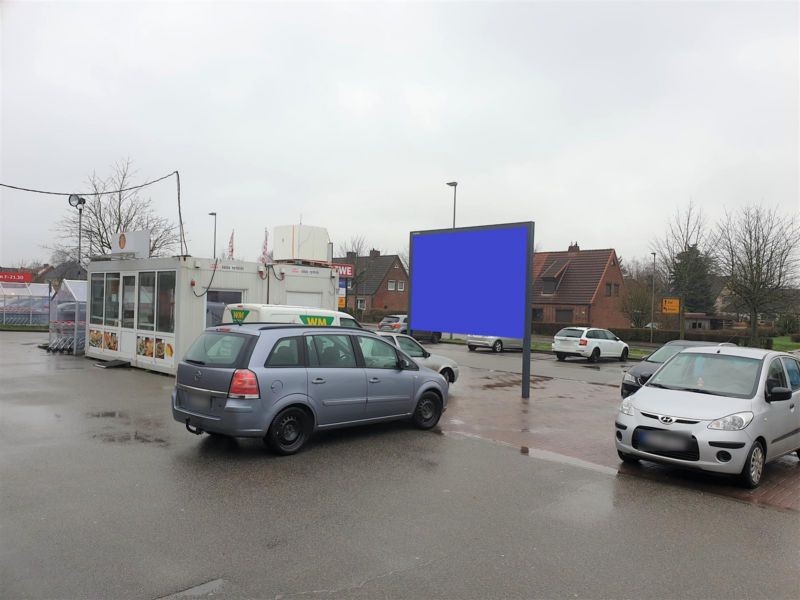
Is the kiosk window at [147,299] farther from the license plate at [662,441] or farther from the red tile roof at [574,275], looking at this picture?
the red tile roof at [574,275]

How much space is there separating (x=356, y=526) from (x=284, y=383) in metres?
2.60

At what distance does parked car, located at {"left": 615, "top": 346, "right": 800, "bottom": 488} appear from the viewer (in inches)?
256

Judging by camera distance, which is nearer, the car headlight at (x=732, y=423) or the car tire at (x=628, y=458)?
the car headlight at (x=732, y=423)

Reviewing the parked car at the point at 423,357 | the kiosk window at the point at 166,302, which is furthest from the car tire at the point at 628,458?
the kiosk window at the point at 166,302

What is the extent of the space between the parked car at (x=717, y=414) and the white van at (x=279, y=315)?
17.0 feet

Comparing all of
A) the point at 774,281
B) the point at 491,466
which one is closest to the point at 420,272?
the point at 491,466

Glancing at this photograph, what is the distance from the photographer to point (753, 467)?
262 inches

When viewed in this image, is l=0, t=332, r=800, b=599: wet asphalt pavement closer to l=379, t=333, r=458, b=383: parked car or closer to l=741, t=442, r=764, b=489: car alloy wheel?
l=741, t=442, r=764, b=489: car alloy wheel

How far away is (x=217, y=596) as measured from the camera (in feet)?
12.8

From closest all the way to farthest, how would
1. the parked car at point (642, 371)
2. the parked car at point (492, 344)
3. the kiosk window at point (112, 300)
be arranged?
the parked car at point (642, 371), the kiosk window at point (112, 300), the parked car at point (492, 344)

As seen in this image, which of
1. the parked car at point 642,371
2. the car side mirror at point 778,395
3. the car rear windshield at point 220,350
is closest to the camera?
the car side mirror at point 778,395

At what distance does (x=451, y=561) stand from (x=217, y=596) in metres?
1.68

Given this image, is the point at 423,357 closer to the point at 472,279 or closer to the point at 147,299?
the point at 472,279

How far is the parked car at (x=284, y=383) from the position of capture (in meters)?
7.14
